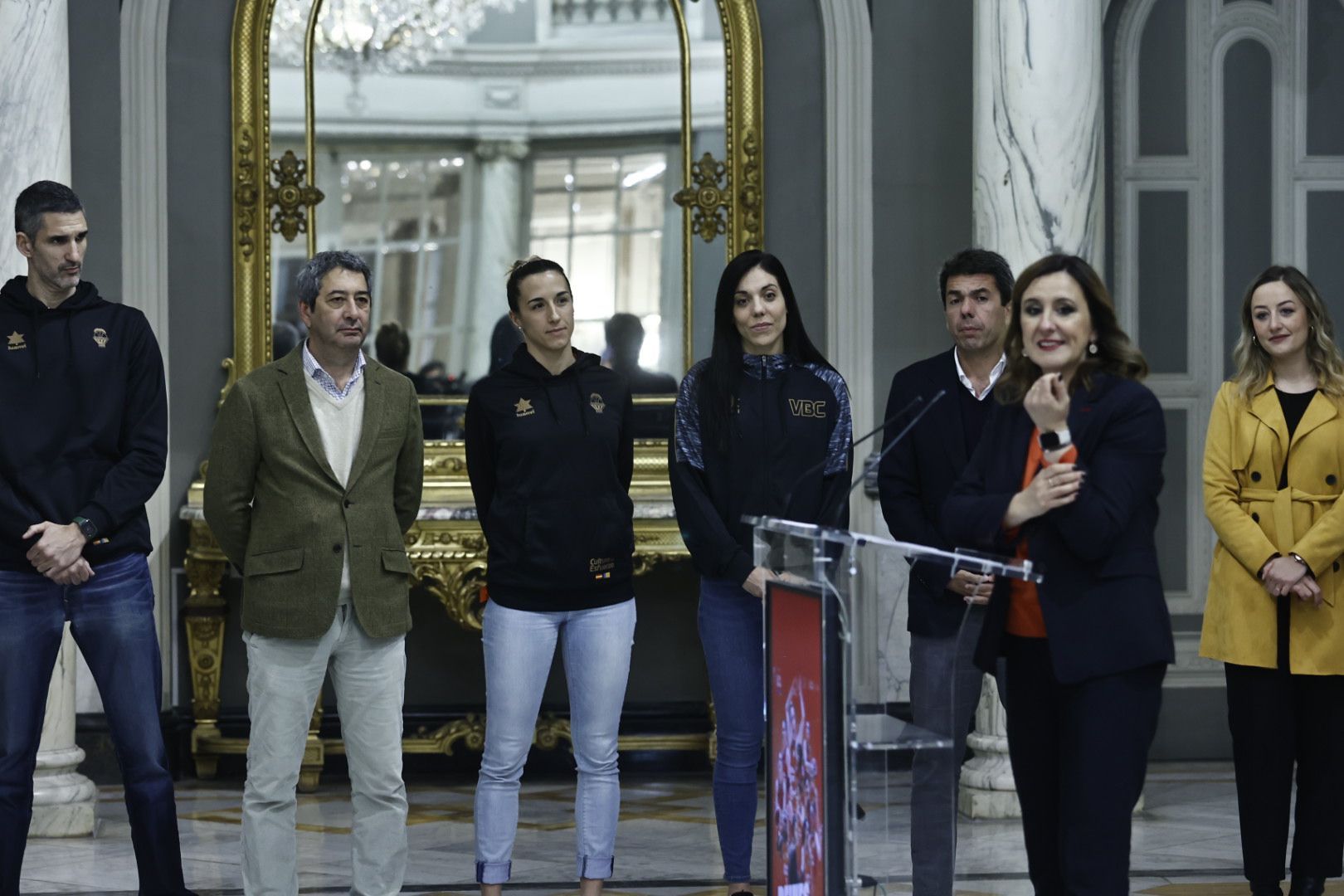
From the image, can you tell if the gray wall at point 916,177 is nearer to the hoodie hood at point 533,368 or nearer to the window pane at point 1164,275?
the window pane at point 1164,275

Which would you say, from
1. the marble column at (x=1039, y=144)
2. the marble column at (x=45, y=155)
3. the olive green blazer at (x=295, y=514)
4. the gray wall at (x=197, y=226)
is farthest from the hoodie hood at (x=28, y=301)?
the marble column at (x=1039, y=144)

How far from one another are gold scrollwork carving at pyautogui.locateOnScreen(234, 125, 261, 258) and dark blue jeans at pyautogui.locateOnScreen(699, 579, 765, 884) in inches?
118

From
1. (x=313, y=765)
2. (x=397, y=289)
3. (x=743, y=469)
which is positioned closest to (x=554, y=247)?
(x=397, y=289)

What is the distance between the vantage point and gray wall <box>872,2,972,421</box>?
6.21 meters

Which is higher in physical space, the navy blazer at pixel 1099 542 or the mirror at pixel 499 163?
the mirror at pixel 499 163

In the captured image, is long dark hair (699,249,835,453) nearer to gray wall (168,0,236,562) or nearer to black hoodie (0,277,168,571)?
black hoodie (0,277,168,571)

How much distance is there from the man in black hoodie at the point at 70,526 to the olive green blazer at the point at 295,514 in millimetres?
235

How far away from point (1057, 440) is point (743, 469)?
1172 millimetres

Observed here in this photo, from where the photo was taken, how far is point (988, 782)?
17.4ft

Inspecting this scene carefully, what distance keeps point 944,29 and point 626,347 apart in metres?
1.63

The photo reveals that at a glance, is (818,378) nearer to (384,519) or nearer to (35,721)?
(384,519)

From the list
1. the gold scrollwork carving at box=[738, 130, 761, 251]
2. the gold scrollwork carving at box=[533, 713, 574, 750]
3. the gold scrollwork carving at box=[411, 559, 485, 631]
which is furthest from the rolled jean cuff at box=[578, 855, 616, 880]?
the gold scrollwork carving at box=[738, 130, 761, 251]

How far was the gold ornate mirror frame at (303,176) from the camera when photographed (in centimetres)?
623

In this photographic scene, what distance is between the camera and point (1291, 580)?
13.3 feet
